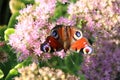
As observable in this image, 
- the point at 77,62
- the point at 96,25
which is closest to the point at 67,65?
the point at 77,62

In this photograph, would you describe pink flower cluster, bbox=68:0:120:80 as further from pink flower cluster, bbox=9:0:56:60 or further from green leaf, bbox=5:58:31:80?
green leaf, bbox=5:58:31:80

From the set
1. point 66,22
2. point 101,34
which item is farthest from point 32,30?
point 101,34

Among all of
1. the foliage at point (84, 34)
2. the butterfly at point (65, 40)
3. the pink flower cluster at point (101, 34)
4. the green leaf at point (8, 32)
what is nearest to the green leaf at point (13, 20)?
the green leaf at point (8, 32)

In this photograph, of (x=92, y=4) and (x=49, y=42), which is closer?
(x=49, y=42)

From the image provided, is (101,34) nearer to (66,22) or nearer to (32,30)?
(66,22)

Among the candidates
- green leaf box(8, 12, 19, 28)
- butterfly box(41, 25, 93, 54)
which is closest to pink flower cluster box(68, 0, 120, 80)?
butterfly box(41, 25, 93, 54)

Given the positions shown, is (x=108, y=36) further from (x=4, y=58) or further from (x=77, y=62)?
(x=4, y=58)
